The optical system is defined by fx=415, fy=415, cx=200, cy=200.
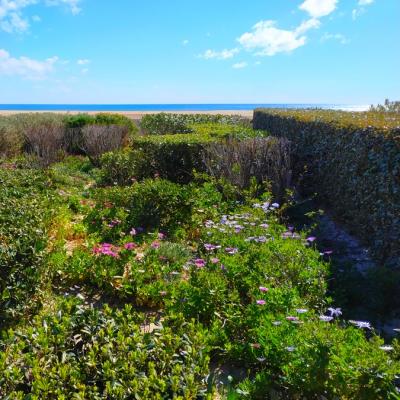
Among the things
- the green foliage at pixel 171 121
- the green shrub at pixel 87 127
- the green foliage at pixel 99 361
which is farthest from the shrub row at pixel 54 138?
the green foliage at pixel 99 361

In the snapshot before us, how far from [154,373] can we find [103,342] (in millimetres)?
468

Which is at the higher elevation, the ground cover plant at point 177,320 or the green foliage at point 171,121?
the green foliage at point 171,121

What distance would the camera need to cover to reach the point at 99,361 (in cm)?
259

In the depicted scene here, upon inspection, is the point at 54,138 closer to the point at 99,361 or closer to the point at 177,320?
the point at 177,320

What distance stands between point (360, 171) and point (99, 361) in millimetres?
4735

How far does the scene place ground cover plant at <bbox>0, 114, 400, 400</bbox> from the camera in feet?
8.00

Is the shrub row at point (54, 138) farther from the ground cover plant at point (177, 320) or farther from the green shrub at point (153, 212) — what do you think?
the ground cover plant at point (177, 320)

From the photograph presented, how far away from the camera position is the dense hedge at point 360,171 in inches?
199

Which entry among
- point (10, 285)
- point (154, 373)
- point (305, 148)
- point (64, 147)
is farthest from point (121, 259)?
point (64, 147)

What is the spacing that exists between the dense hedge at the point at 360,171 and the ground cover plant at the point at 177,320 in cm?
84

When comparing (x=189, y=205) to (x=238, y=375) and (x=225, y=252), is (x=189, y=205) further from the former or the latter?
(x=238, y=375)

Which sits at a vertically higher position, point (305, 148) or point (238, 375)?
point (305, 148)

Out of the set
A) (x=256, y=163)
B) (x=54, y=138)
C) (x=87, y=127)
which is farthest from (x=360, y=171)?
(x=87, y=127)

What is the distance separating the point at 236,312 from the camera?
343 cm
